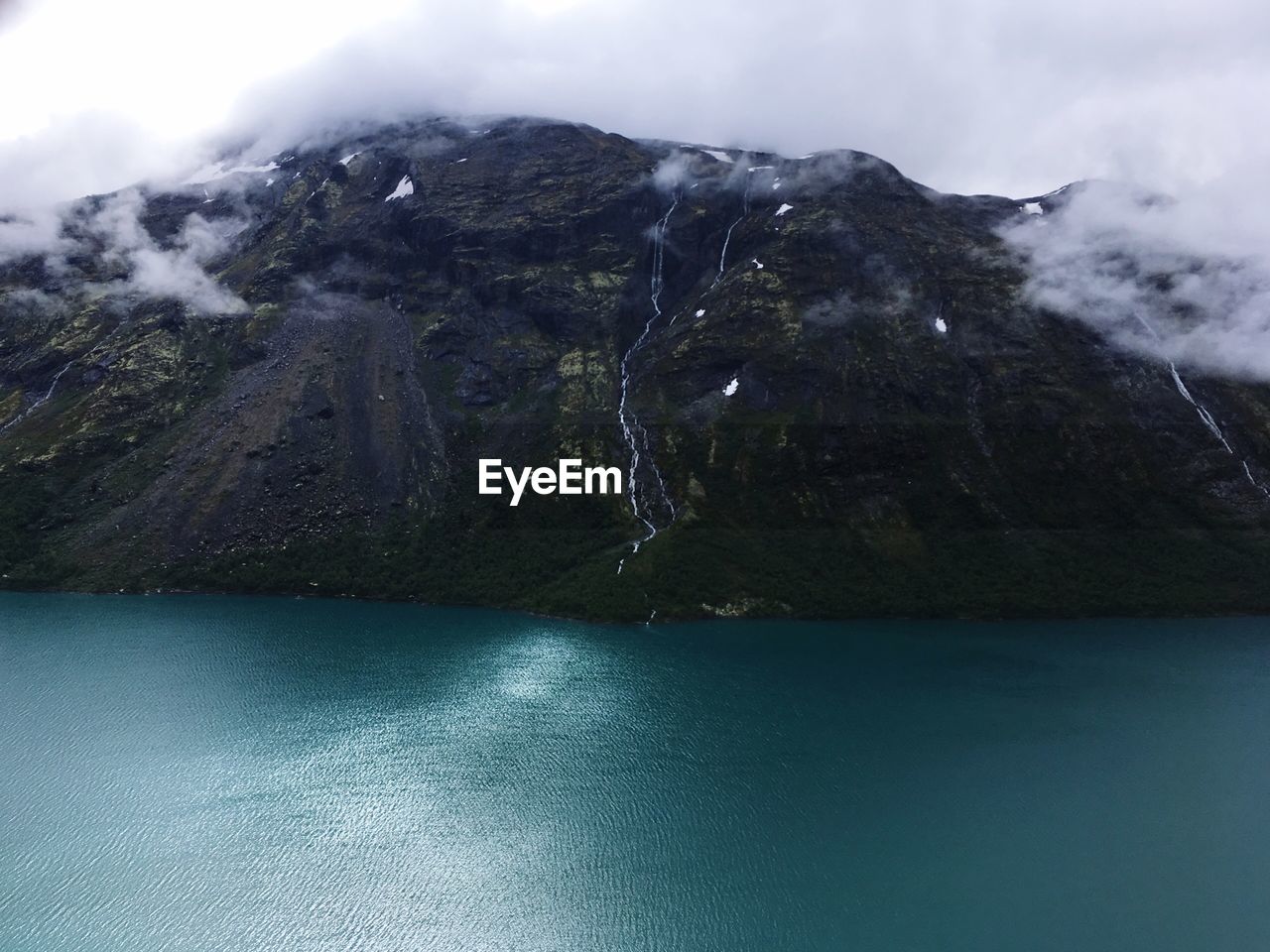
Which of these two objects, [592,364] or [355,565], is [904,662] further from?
[592,364]

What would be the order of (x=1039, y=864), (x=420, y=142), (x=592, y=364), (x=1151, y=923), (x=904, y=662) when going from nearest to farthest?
(x=1151, y=923)
(x=1039, y=864)
(x=904, y=662)
(x=592, y=364)
(x=420, y=142)

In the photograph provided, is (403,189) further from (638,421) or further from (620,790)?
(620,790)

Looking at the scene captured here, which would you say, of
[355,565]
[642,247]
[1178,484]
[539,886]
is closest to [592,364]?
[642,247]

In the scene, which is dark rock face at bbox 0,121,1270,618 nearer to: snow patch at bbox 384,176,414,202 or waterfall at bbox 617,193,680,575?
waterfall at bbox 617,193,680,575

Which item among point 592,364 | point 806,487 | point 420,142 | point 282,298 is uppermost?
point 420,142

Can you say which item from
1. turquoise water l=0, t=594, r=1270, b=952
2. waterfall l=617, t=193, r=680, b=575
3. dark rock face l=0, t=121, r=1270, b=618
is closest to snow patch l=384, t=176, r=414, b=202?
dark rock face l=0, t=121, r=1270, b=618

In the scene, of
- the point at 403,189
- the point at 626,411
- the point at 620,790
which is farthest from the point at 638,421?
the point at 403,189

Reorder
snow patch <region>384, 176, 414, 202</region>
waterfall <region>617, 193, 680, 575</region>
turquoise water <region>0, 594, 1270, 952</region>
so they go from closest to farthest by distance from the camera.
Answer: turquoise water <region>0, 594, 1270, 952</region> < waterfall <region>617, 193, 680, 575</region> < snow patch <region>384, 176, 414, 202</region>
